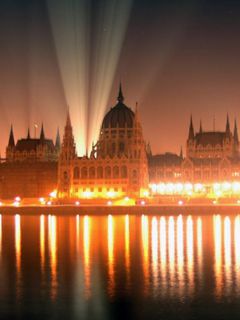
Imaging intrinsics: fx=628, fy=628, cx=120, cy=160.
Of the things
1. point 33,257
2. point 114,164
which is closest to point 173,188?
point 114,164

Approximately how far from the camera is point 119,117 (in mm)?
128625

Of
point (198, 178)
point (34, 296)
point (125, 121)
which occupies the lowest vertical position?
point (34, 296)

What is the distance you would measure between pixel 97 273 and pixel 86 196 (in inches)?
3090

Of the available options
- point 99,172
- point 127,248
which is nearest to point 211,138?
point 99,172

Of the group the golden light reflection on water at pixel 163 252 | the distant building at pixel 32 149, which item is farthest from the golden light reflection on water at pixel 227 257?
the distant building at pixel 32 149

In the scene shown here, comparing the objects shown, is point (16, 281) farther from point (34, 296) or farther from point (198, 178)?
point (198, 178)

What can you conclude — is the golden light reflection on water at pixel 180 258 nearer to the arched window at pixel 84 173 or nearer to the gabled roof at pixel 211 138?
the arched window at pixel 84 173

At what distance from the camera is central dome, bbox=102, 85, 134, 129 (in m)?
128

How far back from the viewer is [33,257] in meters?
43.4

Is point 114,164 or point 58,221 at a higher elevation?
point 114,164

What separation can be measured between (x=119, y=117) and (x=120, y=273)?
9342 centimetres

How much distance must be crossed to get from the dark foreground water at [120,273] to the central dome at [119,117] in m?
66.5

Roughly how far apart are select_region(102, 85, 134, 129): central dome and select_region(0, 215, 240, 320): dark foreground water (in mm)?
66495

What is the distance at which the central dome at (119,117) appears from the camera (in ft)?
419
